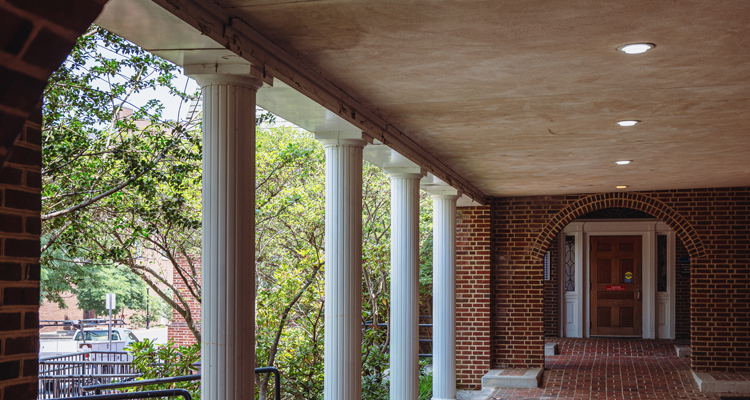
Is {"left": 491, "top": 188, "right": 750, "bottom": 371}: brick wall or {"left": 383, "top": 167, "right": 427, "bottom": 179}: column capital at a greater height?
{"left": 383, "top": 167, "right": 427, "bottom": 179}: column capital

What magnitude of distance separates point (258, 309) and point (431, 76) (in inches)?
241

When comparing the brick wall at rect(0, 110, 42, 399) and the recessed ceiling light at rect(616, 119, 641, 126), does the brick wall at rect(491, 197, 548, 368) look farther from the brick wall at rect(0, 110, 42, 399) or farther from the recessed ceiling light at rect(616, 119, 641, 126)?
the brick wall at rect(0, 110, 42, 399)

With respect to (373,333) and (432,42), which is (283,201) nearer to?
(373,333)

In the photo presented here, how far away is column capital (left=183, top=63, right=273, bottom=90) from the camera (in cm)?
343

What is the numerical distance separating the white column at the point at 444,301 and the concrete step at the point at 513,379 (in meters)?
1.64

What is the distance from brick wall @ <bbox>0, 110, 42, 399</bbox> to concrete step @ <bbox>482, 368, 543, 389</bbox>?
9686 millimetres

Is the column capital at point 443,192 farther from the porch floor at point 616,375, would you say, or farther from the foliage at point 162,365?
the foliage at point 162,365

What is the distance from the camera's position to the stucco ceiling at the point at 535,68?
3.24 meters

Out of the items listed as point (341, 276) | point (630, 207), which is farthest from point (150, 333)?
point (341, 276)

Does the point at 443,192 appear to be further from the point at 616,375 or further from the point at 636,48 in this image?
the point at 636,48

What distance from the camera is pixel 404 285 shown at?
7367 millimetres

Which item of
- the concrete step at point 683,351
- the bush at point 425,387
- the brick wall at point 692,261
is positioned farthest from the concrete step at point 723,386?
the bush at point 425,387

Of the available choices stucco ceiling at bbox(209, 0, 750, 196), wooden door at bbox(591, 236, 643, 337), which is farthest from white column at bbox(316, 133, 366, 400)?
wooden door at bbox(591, 236, 643, 337)

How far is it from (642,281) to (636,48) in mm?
13660
